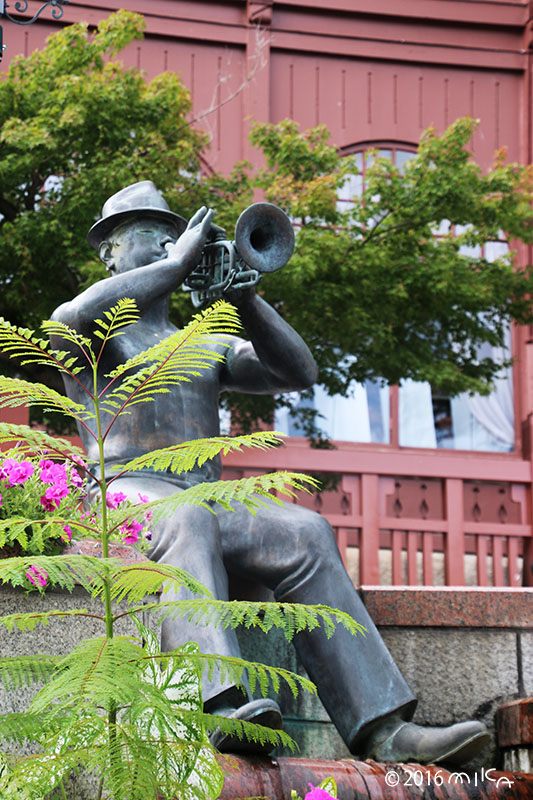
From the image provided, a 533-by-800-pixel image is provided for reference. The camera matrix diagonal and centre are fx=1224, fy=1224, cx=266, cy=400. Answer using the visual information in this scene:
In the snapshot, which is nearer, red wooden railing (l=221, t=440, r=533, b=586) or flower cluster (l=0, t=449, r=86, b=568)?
flower cluster (l=0, t=449, r=86, b=568)

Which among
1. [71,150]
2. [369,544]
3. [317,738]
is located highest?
[71,150]

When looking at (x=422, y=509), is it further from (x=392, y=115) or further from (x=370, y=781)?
(x=370, y=781)

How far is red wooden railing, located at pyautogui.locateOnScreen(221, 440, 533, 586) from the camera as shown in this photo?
11.8 metres

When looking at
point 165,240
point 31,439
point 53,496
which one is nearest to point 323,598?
point 53,496

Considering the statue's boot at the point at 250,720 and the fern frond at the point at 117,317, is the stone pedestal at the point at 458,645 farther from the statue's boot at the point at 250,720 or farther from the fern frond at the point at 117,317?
the fern frond at the point at 117,317

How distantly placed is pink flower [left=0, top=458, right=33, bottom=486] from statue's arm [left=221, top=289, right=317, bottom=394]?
1.25 m

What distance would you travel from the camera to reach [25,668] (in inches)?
85.8

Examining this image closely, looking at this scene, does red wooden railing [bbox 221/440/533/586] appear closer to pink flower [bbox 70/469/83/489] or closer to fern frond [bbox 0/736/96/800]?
pink flower [bbox 70/469/83/489]

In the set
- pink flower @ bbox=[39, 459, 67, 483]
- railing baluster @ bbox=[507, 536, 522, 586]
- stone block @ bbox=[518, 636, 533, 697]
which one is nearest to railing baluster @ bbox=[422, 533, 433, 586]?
railing baluster @ bbox=[507, 536, 522, 586]

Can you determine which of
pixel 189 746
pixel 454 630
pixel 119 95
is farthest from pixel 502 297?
pixel 189 746

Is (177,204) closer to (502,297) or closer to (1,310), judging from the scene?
(1,310)

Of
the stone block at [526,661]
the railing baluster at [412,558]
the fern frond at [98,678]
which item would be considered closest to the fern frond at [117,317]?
the fern frond at [98,678]

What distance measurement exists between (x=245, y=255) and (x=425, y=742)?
195 cm

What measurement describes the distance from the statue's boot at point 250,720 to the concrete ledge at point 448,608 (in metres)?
1.43
